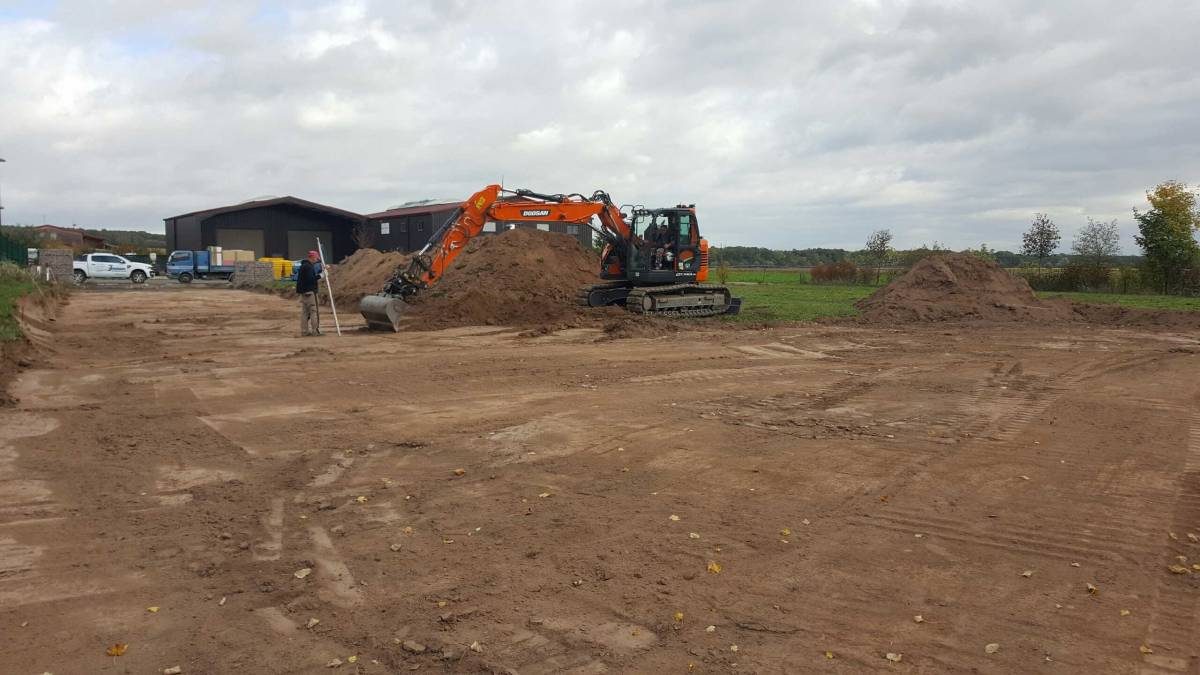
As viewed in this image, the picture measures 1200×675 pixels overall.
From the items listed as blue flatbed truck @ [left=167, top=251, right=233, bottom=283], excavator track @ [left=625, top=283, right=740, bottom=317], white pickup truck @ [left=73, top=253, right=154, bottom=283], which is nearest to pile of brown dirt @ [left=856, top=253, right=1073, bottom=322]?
excavator track @ [left=625, top=283, right=740, bottom=317]

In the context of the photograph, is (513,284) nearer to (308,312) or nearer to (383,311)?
(383,311)

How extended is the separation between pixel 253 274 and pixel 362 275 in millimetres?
14943

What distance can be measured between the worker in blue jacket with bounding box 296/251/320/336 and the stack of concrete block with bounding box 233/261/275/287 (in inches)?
1084

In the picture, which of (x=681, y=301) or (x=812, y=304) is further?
(x=812, y=304)

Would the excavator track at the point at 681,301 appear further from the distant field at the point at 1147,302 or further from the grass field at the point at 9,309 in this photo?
the grass field at the point at 9,309

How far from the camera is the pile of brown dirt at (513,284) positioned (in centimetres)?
2183

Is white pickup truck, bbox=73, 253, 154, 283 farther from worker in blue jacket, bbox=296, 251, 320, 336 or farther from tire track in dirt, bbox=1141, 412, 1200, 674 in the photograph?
tire track in dirt, bbox=1141, 412, 1200, 674

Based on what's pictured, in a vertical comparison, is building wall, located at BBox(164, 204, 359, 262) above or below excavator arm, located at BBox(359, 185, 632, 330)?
above

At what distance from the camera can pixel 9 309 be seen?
17.1 meters

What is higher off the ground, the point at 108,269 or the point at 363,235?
the point at 363,235

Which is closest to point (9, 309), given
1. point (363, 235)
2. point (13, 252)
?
point (13, 252)

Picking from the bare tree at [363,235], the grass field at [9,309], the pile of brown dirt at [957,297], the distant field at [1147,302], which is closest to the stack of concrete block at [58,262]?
the bare tree at [363,235]

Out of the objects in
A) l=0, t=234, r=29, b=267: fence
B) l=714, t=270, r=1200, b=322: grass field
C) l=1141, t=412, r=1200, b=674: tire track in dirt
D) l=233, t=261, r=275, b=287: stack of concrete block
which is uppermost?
l=0, t=234, r=29, b=267: fence

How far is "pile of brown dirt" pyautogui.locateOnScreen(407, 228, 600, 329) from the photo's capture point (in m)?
21.8
